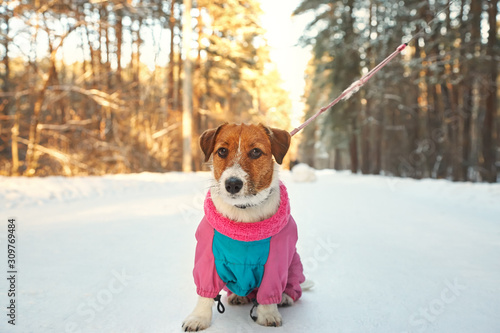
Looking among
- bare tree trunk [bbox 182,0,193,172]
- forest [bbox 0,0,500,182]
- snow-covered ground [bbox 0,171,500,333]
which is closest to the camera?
snow-covered ground [bbox 0,171,500,333]

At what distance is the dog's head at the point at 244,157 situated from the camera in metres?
2.38

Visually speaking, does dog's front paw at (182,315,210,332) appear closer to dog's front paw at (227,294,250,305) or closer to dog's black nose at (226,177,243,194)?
dog's front paw at (227,294,250,305)

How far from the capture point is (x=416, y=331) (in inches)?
91.0

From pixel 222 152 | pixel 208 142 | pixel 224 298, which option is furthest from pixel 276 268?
pixel 208 142

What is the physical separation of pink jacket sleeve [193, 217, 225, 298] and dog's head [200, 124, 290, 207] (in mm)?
354

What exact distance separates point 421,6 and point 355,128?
1050 centimetres

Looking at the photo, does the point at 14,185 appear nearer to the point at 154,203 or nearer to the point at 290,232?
the point at 154,203

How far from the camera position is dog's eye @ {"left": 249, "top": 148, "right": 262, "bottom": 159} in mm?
2632

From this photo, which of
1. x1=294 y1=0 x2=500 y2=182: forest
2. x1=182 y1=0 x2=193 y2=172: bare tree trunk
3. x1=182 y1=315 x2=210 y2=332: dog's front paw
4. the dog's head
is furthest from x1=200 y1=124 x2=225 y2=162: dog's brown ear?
x1=182 y1=0 x2=193 y2=172: bare tree trunk

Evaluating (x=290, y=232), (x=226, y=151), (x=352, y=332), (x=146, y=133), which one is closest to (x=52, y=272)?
(x=226, y=151)

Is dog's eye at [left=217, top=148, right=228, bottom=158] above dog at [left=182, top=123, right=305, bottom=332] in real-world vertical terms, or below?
above

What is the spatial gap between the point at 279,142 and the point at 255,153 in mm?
286

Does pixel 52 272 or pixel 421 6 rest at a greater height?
pixel 421 6

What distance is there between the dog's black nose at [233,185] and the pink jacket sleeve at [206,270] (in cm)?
39
